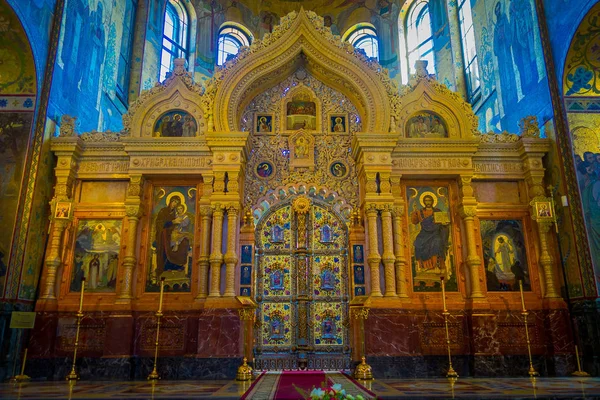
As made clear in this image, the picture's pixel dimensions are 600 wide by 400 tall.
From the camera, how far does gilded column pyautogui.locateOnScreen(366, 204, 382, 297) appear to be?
423 inches

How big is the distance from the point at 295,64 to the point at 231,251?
213 inches

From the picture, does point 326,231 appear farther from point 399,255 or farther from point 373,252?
point 399,255

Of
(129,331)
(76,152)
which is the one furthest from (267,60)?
(129,331)

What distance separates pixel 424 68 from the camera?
12.4m

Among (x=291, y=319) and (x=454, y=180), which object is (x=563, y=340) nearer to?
(x=454, y=180)

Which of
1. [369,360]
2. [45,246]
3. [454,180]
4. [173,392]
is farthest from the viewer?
[454,180]

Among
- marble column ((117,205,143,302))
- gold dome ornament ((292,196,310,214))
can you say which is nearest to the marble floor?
marble column ((117,205,143,302))

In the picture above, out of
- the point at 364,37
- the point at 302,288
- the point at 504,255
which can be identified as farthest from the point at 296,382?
the point at 364,37

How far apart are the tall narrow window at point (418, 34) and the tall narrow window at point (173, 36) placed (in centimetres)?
909

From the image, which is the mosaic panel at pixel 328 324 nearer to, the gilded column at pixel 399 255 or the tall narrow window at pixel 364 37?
the gilded column at pixel 399 255

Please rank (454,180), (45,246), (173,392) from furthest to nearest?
(454,180) < (45,246) < (173,392)

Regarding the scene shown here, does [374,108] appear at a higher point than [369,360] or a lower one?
higher

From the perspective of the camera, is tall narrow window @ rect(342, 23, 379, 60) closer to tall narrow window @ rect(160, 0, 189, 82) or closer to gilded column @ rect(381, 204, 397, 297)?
tall narrow window @ rect(160, 0, 189, 82)

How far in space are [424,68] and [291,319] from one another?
7.28 metres
